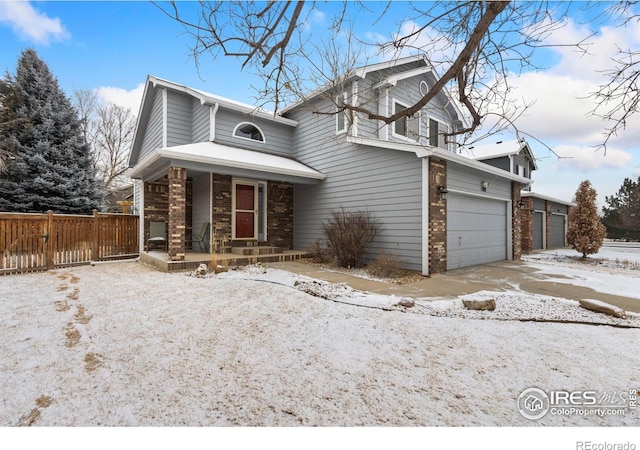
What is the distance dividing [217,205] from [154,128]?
15.3 feet

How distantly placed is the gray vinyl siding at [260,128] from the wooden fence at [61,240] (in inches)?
155

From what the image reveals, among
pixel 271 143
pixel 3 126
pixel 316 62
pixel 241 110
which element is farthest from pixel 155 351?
pixel 3 126

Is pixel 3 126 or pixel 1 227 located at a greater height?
pixel 3 126

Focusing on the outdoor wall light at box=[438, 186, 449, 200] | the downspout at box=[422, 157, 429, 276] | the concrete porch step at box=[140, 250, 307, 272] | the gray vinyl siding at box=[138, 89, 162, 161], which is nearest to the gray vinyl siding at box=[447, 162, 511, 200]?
the outdoor wall light at box=[438, 186, 449, 200]

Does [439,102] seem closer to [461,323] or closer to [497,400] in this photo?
[461,323]

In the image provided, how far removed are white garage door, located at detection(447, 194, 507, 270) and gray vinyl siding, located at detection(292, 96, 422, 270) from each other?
1.09 meters

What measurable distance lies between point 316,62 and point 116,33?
359 centimetres

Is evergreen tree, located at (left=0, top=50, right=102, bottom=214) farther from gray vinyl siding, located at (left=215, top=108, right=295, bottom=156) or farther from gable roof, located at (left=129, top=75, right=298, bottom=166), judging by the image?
gray vinyl siding, located at (left=215, top=108, right=295, bottom=156)

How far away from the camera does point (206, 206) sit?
9172 millimetres

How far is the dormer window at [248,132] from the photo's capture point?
392 inches
